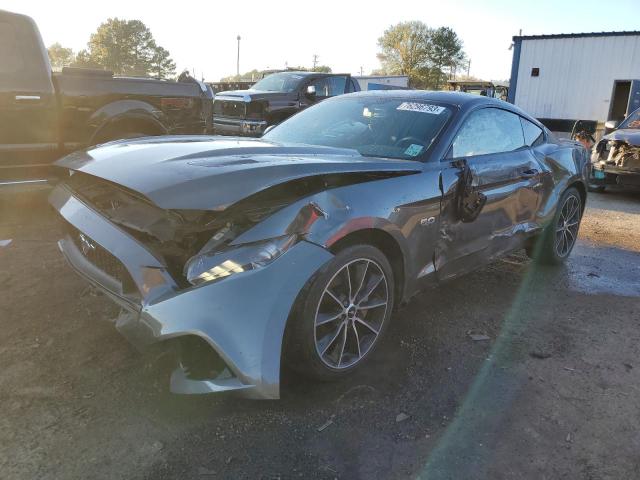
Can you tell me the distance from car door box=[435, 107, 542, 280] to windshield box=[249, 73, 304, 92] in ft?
26.0

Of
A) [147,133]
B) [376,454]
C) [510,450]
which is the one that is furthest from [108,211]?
[147,133]

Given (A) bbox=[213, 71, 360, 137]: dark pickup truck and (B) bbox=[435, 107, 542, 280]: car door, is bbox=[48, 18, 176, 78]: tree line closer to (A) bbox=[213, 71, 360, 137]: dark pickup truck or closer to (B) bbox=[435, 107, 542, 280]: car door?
(A) bbox=[213, 71, 360, 137]: dark pickup truck

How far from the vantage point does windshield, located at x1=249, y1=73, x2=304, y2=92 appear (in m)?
11.6

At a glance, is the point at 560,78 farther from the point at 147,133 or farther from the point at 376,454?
the point at 376,454

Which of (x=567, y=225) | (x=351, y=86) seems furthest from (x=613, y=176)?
(x=351, y=86)

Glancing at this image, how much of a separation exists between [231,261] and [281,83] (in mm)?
10260

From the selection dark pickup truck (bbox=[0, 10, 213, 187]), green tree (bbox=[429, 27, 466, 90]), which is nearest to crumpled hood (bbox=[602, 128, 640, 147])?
dark pickup truck (bbox=[0, 10, 213, 187])

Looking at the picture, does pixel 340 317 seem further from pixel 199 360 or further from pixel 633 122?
pixel 633 122

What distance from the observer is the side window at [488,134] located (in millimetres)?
3531

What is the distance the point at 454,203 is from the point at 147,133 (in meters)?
4.14

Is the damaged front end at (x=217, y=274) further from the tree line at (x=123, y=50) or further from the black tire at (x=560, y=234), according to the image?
the tree line at (x=123, y=50)

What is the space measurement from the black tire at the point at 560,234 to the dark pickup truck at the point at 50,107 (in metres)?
4.41

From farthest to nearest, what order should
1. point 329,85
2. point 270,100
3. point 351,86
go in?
point 351,86
point 329,85
point 270,100

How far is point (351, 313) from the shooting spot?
2.77 meters
